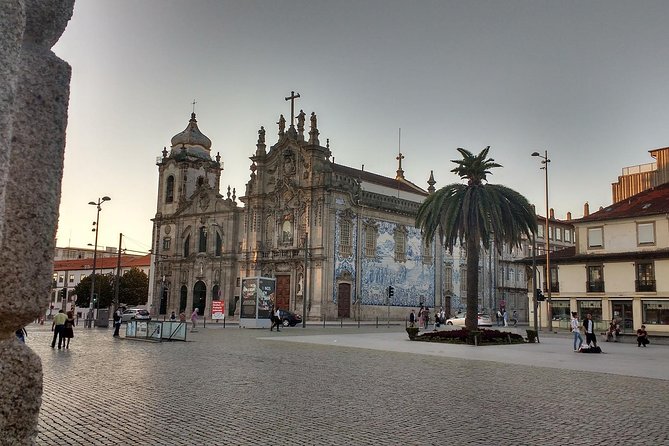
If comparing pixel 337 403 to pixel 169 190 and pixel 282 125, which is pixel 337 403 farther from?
pixel 169 190

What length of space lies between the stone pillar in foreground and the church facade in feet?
157

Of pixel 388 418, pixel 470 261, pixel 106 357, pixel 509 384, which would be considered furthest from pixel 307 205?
pixel 388 418

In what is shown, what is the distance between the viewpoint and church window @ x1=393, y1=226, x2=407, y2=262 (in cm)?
6128

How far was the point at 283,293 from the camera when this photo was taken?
190 feet

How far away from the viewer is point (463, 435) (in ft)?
26.4

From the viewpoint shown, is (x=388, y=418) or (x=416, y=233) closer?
(x=388, y=418)

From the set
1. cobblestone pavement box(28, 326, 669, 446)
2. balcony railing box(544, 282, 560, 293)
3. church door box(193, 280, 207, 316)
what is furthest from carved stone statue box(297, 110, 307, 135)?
cobblestone pavement box(28, 326, 669, 446)

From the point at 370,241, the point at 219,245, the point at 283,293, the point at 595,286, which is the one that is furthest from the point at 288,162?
the point at 595,286

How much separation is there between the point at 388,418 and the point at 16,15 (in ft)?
27.1

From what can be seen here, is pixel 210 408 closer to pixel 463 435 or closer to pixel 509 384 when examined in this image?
pixel 463 435

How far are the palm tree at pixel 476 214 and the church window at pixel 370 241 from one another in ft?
88.3

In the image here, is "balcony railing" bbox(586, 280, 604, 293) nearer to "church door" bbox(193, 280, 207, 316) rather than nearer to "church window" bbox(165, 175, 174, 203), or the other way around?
"church door" bbox(193, 280, 207, 316)

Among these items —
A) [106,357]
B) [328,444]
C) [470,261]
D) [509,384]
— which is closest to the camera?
[328,444]

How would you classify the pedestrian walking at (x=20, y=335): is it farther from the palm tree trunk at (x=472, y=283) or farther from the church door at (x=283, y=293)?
the church door at (x=283, y=293)
